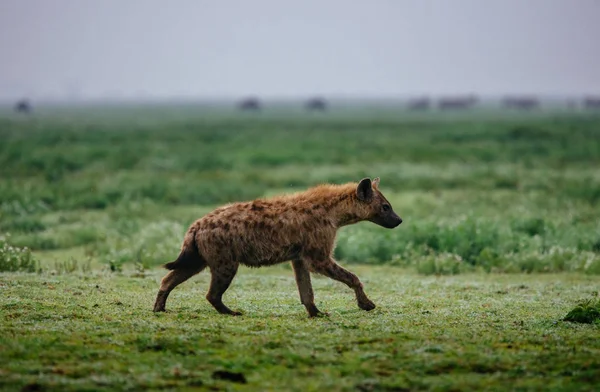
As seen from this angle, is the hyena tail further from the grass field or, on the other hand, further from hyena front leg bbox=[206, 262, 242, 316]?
the grass field

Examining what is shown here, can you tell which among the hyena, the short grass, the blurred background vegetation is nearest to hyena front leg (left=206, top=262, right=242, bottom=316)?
the hyena

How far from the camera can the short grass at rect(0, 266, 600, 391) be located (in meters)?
7.49

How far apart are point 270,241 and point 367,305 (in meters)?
1.41

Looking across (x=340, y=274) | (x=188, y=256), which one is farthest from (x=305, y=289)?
(x=188, y=256)

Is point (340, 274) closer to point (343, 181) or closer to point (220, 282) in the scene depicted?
point (220, 282)

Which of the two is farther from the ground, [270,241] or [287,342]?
[270,241]

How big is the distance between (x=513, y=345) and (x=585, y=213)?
569 inches

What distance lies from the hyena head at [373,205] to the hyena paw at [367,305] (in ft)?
3.50

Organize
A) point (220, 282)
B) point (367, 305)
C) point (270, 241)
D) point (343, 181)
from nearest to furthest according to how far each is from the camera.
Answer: point (220, 282)
point (270, 241)
point (367, 305)
point (343, 181)

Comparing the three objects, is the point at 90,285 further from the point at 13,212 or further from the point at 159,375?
the point at 13,212

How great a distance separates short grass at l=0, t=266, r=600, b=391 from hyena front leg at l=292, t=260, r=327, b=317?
0.24 m

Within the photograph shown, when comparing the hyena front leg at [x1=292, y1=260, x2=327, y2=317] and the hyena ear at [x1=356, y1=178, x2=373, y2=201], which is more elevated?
the hyena ear at [x1=356, y1=178, x2=373, y2=201]

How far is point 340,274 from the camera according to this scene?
35.0 feet

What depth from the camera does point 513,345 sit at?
8.73 metres
